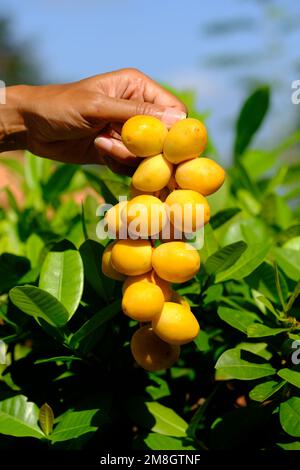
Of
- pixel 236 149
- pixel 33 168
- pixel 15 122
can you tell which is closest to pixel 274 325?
pixel 15 122

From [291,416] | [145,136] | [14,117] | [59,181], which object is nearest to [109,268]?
[145,136]

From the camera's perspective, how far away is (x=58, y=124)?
3.50ft

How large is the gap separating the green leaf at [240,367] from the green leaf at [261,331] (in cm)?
4

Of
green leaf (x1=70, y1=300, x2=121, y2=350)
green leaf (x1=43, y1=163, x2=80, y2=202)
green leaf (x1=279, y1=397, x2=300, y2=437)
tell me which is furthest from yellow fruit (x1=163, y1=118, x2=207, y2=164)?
green leaf (x1=43, y1=163, x2=80, y2=202)

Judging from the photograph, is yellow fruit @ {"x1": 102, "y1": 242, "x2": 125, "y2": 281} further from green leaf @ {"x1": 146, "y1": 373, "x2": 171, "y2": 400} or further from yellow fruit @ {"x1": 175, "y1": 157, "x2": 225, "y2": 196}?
green leaf @ {"x1": 146, "y1": 373, "x2": 171, "y2": 400}

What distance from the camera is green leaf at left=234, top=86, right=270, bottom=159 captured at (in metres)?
1.47

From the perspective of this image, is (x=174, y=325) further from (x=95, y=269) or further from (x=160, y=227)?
(x=95, y=269)

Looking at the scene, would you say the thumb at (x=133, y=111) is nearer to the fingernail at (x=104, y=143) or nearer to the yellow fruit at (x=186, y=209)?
the fingernail at (x=104, y=143)

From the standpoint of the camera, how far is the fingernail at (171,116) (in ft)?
2.93

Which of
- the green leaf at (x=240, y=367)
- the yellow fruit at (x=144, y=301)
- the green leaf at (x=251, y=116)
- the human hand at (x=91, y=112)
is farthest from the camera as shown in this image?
the green leaf at (x=251, y=116)

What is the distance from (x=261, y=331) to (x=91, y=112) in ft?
1.33

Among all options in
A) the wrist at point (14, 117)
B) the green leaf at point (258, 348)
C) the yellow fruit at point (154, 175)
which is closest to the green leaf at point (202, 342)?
the green leaf at point (258, 348)

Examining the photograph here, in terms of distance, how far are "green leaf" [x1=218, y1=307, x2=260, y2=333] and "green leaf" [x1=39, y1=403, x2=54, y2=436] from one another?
0.86 ft
